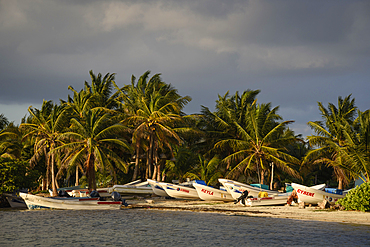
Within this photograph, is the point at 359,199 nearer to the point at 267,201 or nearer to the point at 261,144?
the point at 267,201

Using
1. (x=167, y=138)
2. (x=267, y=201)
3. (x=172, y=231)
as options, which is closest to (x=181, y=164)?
(x=167, y=138)

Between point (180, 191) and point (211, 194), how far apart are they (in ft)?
9.95

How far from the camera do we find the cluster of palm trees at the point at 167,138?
3447cm

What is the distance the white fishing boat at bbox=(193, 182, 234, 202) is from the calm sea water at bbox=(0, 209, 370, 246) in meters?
7.84

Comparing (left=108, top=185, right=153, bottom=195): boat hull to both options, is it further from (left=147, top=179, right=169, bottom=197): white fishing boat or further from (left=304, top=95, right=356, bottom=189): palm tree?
(left=304, top=95, right=356, bottom=189): palm tree

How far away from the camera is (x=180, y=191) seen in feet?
107

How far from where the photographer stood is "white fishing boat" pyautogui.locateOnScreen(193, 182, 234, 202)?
1221 inches

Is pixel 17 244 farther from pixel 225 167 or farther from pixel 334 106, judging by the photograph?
pixel 334 106

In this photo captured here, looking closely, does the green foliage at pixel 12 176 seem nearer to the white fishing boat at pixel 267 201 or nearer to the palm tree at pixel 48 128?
the palm tree at pixel 48 128

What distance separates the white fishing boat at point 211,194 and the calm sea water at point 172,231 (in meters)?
7.84

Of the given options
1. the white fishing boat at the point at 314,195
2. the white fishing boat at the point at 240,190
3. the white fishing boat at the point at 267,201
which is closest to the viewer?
the white fishing boat at the point at 314,195

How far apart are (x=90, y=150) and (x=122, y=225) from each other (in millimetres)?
14780

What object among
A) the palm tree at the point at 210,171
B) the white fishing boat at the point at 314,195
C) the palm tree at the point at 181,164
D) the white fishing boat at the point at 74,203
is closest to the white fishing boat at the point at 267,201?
the white fishing boat at the point at 314,195

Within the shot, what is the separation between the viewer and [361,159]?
24594mm
